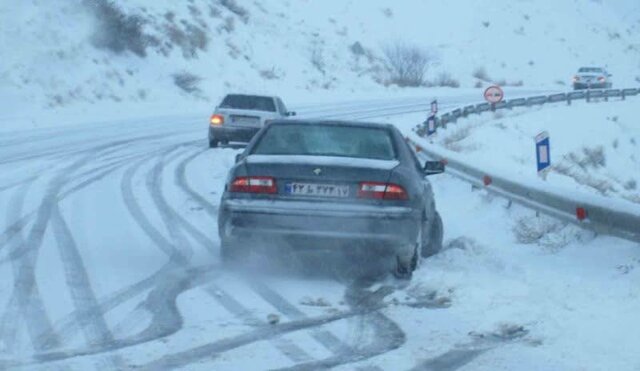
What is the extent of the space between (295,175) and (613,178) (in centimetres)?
1821

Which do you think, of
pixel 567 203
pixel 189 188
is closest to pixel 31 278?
pixel 567 203

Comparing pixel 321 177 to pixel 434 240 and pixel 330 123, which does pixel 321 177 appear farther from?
pixel 434 240

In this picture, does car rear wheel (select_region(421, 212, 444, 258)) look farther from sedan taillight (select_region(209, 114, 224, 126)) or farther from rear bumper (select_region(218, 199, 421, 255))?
sedan taillight (select_region(209, 114, 224, 126))

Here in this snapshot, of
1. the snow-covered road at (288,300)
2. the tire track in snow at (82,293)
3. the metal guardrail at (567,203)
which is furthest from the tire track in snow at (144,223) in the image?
the metal guardrail at (567,203)

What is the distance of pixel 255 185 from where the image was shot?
31.2ft

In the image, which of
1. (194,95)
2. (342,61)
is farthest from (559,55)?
(194,95)

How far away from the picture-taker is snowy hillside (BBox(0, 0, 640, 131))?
38.1 meters

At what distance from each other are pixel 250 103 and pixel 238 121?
1.02 m

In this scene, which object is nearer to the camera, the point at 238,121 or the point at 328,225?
the point at 328,225

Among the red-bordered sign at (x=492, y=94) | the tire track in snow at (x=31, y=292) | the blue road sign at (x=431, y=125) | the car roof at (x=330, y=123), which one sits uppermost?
the car roof at (x=330, y=123)

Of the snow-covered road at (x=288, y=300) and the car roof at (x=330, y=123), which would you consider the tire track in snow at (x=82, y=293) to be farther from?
the car roof at (x=330, y=123)

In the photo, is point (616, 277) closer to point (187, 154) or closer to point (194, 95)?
point (187, 154)

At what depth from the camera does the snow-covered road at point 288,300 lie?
6.99 metres

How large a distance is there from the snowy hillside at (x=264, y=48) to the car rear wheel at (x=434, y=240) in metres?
20.5
